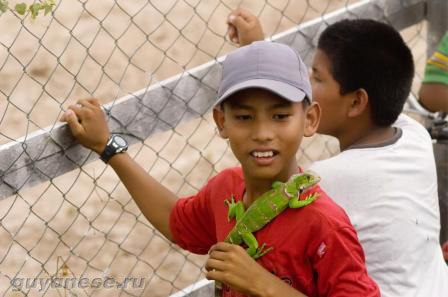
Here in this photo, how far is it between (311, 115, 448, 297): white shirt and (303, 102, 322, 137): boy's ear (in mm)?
378

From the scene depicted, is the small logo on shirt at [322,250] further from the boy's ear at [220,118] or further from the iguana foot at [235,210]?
the boy's ear at [220,118]

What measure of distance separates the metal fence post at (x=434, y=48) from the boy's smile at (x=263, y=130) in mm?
1601

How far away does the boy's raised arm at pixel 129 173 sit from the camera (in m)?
3.17

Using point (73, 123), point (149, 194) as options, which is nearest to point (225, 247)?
point (149, 194)

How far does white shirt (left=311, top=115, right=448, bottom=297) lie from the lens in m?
3.06

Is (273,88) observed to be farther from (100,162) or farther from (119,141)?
(100,162)

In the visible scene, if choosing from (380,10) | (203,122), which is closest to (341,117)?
(380,10)

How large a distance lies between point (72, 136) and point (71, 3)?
3.48 m

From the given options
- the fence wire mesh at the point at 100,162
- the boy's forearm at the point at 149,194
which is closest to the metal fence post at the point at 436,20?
the fence wire mesh at the point at 100,162

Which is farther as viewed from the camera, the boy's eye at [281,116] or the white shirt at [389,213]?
the white shirt at [389,213]

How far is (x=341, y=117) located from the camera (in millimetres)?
3322

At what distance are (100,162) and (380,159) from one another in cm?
264

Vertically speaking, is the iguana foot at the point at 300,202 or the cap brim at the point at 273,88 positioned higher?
the cap brim at the point at 273,88

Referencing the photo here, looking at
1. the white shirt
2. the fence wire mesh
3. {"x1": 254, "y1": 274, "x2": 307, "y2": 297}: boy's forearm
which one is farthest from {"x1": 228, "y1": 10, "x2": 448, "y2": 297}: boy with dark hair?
the fence wire mesh
